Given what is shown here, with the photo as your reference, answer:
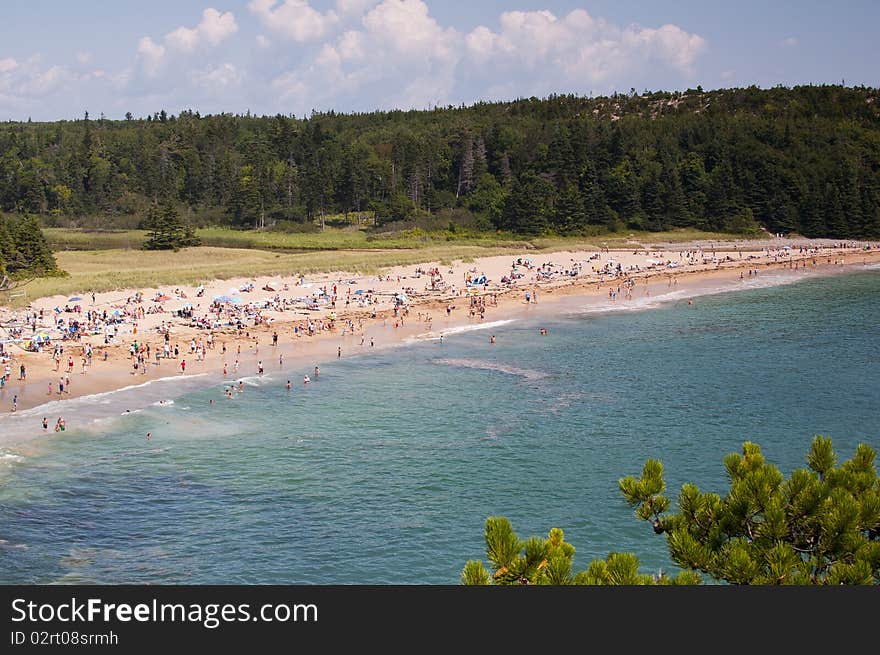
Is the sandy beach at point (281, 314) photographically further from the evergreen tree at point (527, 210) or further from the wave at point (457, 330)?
the evergreen tree at point (527, 210)

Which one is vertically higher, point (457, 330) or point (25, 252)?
point (25, 252)

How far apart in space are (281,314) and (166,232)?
4309 centimetres

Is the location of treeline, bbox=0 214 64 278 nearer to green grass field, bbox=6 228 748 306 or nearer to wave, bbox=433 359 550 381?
green grass field, bbox=6 228 748 306

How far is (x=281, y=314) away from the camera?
5978cm

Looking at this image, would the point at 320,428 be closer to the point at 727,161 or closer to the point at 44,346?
the point at 44,346

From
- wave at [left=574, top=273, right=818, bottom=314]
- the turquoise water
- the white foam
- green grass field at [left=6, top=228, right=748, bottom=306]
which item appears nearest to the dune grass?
green grass field at [left=6, top=228, right=748, bottom=306]

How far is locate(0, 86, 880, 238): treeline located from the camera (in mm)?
118375

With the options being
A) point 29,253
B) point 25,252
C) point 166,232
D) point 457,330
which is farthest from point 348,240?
point 457,330

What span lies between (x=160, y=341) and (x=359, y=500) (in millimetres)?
24948

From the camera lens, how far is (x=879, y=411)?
39.7 m

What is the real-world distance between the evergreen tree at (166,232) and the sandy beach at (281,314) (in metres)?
28.1

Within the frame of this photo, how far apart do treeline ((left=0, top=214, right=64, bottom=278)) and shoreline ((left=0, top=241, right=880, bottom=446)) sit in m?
11.9

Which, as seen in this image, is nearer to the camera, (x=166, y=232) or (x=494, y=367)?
(x=494, y=367)

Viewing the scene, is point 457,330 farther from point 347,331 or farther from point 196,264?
point 196,264
